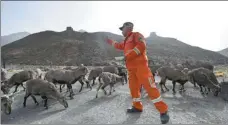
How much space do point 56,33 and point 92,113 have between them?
96.5 m

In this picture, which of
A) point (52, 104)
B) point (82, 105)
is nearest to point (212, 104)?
point (82, 105)

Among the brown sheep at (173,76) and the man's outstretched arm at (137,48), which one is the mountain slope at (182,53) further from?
the man's outstretched arm at (137,48)

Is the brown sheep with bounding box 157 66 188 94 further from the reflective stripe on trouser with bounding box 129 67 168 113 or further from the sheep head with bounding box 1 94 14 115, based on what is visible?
the sheep head with bounding box 1 94 14 115

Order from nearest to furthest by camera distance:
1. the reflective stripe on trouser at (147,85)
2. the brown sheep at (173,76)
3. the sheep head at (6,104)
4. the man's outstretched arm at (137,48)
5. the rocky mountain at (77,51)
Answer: the reflective stripe on trouser at (147,85) → the man's outstretched arm at (137,48) → the sheep head at (6,104) → the brown sheep at (173,76) → the rocky mountain at (77,51)

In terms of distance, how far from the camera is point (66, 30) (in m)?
106

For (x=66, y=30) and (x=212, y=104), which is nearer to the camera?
(x=212, y=104)

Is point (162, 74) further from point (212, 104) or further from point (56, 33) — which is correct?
point (56, 33)

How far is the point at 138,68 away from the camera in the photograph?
8.27 meters

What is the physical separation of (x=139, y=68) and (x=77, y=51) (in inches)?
A: 2839

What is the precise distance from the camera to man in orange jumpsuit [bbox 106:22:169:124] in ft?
25.7

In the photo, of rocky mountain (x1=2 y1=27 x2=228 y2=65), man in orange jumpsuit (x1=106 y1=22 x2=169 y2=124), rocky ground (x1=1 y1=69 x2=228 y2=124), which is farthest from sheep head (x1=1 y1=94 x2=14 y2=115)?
rocky mountain (x1=2 y1=27 x2=228 y2=65)

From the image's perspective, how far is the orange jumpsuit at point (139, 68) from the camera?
7.86 metres

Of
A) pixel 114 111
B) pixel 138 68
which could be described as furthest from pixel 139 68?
pixel 114 111

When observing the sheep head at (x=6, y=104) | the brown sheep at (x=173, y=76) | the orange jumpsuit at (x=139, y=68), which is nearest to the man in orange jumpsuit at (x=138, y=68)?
the orange jumpsuit at (x=139, y=68)
